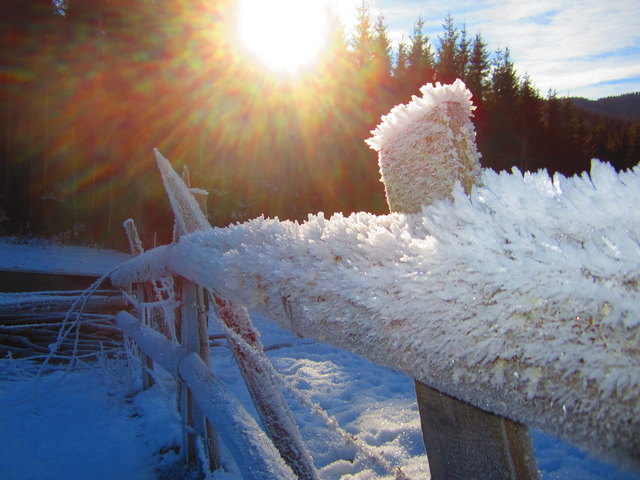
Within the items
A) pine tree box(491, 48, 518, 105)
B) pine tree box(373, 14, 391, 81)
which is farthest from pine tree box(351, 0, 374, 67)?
pine tree box(491, 48, 518, 105)

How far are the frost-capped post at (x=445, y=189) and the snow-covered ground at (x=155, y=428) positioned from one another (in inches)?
33.2

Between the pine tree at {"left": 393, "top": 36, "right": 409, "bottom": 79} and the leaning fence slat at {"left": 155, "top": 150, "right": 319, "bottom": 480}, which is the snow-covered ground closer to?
the leaning fence slat at {"left": 155, "top": 150, "right": 319, "bottom": 480}

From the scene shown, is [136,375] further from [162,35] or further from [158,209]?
[162,35]

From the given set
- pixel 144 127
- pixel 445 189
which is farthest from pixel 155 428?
pixel 144 127

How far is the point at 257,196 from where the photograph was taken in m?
20.3

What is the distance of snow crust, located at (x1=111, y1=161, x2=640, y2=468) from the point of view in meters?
0.32

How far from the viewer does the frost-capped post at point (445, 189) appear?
645 mm

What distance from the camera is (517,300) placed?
14.8 inches

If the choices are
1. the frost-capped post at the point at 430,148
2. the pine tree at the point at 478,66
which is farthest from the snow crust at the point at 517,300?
the pine tree at the point at 478,66

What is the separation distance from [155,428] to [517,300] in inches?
114

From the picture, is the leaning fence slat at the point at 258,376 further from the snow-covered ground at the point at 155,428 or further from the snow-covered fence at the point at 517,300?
the snow-covered fence at the point at 517,300

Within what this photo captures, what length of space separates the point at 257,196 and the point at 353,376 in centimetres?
1689

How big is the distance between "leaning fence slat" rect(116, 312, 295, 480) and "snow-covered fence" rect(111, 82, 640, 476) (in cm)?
67

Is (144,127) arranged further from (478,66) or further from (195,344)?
(478,66)
